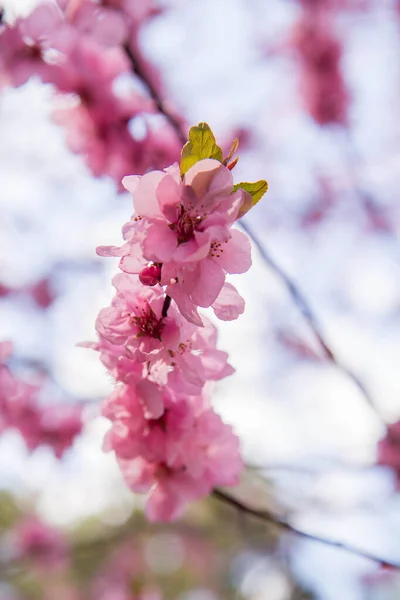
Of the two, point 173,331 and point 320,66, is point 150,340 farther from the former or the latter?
point 320,66

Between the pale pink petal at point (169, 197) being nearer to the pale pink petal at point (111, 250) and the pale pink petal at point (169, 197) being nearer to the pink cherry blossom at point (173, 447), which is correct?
the pale pink petal at point (111, 250)

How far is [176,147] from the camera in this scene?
209 cm

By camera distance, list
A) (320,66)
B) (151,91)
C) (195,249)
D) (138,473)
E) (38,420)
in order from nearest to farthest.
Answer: (195,249) < (138,473) < (151,91) < (38,420) < (320,66)

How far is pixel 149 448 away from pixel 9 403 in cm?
159

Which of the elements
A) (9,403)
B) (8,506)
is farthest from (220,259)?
(8,506)

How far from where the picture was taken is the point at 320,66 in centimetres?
427

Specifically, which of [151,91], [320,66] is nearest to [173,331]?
[151,91]

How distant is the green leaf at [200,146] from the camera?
79cm

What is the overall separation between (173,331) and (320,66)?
3.87 meters

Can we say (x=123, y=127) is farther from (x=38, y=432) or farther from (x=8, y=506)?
(x=8, y=506)

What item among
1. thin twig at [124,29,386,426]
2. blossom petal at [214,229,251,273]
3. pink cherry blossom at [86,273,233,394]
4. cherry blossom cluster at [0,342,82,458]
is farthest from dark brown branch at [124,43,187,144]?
cherry blossom cluster at [0,342,82,458]

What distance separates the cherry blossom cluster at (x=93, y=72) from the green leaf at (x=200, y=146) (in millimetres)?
1011

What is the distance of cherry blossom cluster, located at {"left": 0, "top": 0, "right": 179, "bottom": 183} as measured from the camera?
1.76 meters

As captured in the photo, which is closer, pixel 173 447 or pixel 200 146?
pixel 200 146
